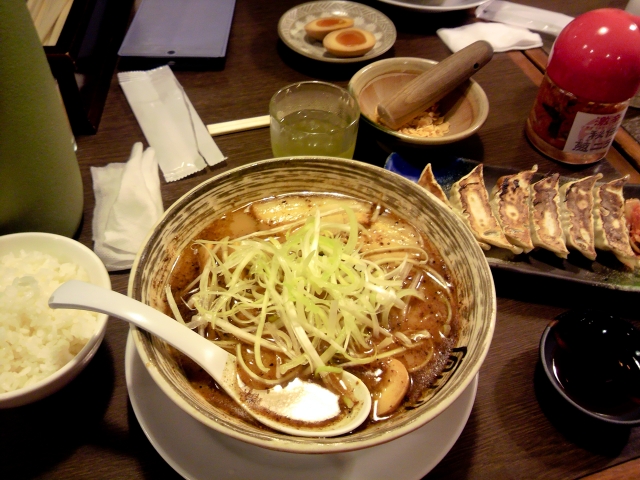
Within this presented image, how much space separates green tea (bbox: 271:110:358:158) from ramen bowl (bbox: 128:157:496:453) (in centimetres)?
32

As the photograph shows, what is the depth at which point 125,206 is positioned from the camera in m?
1.37

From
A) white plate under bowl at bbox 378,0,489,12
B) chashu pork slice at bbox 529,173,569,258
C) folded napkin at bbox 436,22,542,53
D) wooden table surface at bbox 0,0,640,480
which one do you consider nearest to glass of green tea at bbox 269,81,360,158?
wooden table surface at bbox 0,0,640,480

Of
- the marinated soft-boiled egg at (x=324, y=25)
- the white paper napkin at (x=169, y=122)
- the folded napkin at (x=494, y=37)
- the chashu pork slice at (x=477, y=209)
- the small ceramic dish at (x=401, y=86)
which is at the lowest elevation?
the white paper napkin at (x=169, y=122)

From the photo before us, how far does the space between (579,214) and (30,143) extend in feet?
5.14

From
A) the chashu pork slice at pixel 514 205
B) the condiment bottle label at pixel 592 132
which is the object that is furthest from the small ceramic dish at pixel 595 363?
the condiment bottle label at pixel 592 132

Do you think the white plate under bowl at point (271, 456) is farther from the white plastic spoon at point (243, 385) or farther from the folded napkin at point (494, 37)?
the folded napkin at point (494, 37)

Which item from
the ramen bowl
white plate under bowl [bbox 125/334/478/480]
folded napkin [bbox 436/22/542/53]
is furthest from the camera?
folded napkin [bbox 436/22/542/53]

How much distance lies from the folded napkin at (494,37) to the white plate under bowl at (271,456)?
1.82 m

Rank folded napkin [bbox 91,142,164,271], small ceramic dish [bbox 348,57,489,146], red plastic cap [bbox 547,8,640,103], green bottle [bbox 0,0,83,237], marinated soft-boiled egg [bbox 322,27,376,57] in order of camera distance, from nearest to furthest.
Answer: green bottle [bbox 0,0,83,237]
folded napkin [bbox 91,142,164,271]
red plastic cap [bbox 547,8,640,103]
small ceramic dish [bbox 348,57,489,146]
marinated soft-boiled egg [bbox 322,27,376,57]

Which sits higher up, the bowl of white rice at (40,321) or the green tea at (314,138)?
the green tea at (314,138)

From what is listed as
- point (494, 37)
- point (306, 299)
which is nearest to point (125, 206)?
point (306, 299)

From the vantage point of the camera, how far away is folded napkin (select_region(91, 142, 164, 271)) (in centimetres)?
128

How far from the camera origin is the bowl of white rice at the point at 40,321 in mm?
888

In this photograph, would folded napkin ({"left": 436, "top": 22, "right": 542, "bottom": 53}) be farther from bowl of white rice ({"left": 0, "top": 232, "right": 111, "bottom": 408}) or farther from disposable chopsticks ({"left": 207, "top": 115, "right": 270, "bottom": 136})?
bowl of white rice ({"left": 0, "top": 232, "right": 111, "bottom": 408})
